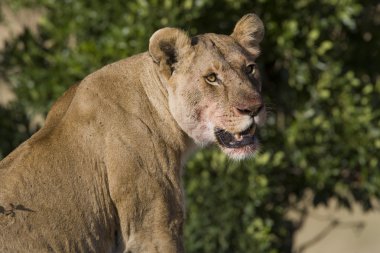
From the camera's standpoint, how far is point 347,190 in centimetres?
896

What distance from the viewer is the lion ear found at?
19.8 ft

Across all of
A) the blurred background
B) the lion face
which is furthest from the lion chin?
the blurred background

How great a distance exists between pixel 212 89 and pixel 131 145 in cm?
53

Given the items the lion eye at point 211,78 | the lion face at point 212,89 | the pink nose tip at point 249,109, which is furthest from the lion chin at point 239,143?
the lion eye at point 211,78

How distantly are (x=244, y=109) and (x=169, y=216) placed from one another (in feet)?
2.27

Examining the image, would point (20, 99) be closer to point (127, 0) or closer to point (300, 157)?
point (127, 0)

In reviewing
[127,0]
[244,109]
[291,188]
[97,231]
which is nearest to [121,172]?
[97,231]

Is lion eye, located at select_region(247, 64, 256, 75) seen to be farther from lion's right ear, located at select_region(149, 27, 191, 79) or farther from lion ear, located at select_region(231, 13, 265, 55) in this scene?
lion's right ear, located at select_region(149, 27, 191, 79)

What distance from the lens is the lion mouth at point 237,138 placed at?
18.8 feet

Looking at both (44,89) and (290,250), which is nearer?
(44,89)

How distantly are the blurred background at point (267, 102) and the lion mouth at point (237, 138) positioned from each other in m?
2.58

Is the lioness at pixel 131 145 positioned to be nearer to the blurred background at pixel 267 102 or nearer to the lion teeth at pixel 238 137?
the lion teeth at pixel 238 137

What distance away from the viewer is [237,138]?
5.76 meters

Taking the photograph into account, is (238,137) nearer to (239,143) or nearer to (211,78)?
(239,143)
